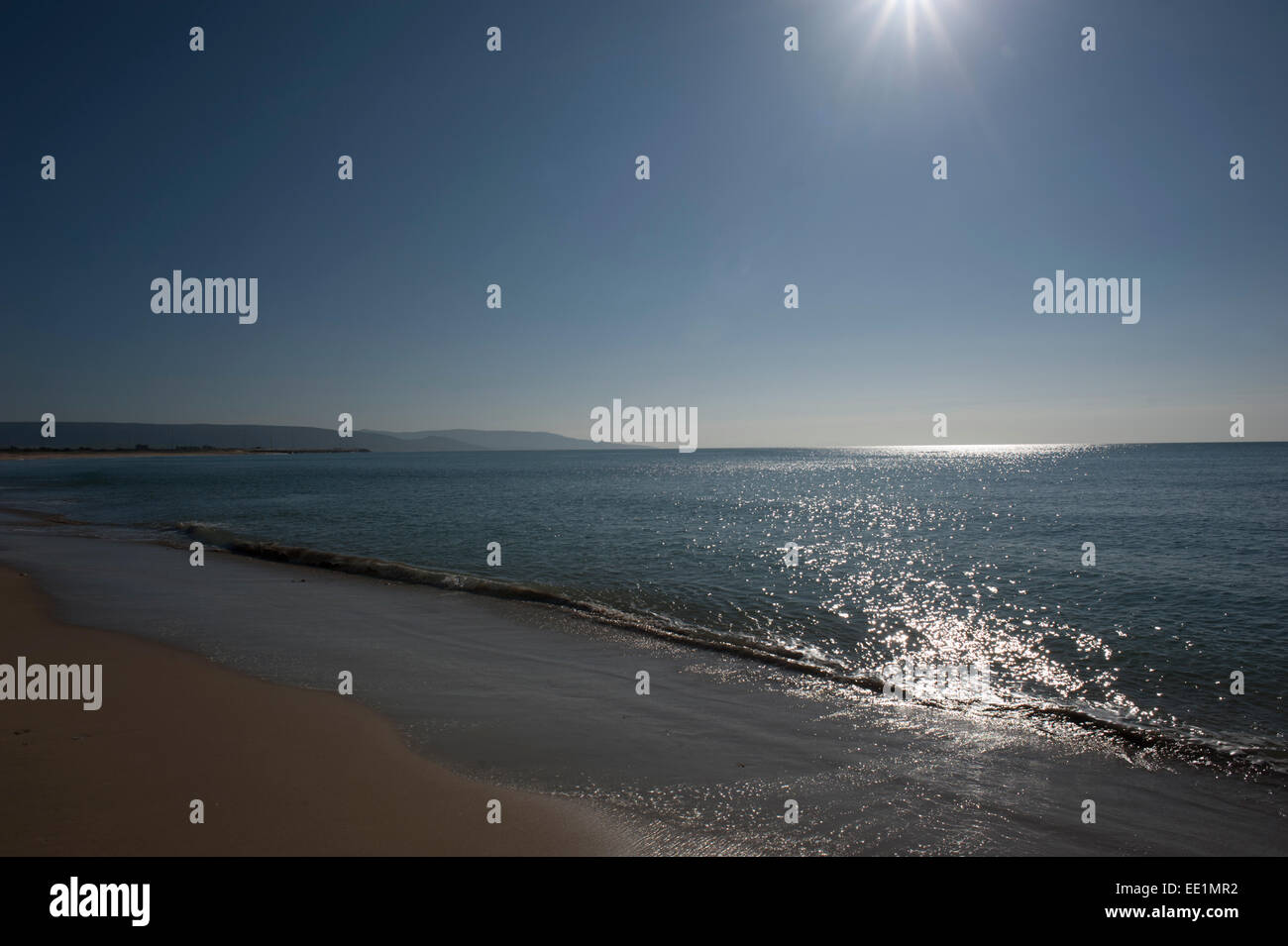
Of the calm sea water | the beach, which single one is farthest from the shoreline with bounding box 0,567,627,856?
the calm sea water

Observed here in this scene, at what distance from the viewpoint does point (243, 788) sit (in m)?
5.56

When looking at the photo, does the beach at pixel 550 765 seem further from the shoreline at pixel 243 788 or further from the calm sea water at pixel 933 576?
the calm sea water at pixel 933 576

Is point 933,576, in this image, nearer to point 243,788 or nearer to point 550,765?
point 550,765

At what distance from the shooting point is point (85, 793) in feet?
17.3

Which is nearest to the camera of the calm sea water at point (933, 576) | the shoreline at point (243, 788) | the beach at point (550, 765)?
the shoreline at point (243, 788)

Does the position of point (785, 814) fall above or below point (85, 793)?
below

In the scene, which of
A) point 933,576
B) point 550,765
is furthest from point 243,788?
point 933,576

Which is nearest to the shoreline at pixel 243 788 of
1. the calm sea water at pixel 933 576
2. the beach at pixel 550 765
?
the beach at pixel 550 765

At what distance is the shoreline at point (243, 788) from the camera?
479cm
